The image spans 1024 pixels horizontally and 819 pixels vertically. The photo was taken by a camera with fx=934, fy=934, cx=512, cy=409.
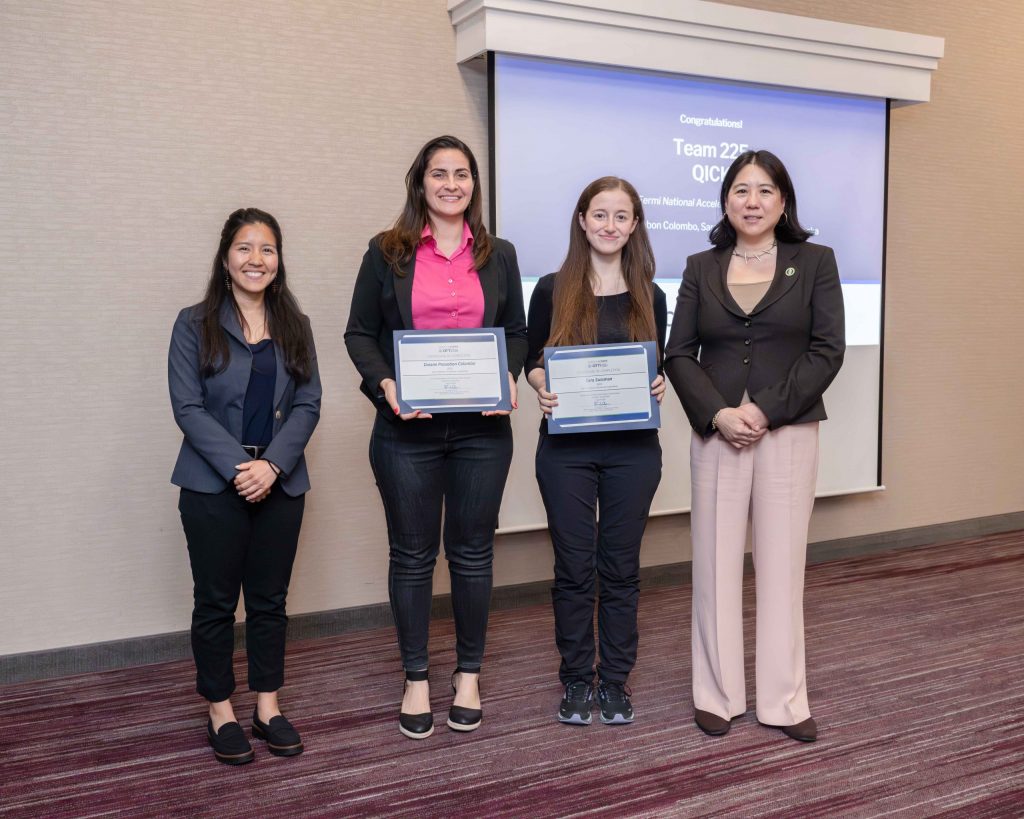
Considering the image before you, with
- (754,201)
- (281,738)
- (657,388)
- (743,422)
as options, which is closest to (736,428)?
(743,422)

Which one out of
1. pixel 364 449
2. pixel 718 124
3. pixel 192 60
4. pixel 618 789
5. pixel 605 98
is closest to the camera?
pixel 618 789

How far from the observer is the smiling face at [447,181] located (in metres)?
2.44

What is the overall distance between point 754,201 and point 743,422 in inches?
22.8

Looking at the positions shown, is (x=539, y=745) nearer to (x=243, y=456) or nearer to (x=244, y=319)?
(x=243, y=456)

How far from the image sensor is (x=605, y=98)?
3.82 m

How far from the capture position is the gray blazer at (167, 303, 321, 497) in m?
2.34

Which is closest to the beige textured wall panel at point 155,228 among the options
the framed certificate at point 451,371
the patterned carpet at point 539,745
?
the patterned carpet at point 539,745

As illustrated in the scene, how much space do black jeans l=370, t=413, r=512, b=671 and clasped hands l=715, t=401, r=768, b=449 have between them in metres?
0.59

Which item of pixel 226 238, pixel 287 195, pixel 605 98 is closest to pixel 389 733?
pixel 226 238

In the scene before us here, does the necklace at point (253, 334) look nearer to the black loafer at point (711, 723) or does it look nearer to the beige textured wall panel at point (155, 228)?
the beige textured wall panel at point (155, 228)

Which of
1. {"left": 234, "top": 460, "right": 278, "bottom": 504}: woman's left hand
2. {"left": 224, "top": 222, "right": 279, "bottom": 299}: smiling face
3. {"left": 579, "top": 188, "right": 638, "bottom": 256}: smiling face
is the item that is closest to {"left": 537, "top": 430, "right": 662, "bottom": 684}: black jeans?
{"left": 579, "top": 188, "right": 638, "bottom": 256}: smiling face

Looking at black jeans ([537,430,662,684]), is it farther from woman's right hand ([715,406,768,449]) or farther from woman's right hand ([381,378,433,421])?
woman's right hand ([381,378,433,421])

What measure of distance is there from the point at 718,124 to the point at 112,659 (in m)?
3.22

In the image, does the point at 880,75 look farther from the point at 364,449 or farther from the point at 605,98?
the point at 364,449
